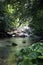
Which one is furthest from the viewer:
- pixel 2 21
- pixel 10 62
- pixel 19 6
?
pixel 2 21

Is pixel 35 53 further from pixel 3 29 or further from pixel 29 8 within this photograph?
pixel 3 29

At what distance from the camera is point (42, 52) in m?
11.6

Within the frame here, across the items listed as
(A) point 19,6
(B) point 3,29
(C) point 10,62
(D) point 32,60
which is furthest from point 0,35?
(D) point 32,60

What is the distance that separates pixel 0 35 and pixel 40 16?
22.5 metres

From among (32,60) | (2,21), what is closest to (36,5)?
(32,60)

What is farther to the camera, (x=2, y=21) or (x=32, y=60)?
(x=2, y=21)

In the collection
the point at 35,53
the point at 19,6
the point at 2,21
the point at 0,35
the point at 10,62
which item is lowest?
the point at 0,35

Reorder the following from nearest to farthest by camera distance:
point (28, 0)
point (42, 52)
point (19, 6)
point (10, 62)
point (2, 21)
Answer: point (42, 52) < point (10, 62) < point (28, 0) < point (19, 6) < point (2, 21)

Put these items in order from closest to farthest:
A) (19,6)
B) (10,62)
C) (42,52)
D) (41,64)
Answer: (41,64)
(42,52)
(10,62)
(19,6)

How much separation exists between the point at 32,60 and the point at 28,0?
18.2 ft

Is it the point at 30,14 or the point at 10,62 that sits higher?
the point at 30,14

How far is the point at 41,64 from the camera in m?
9.67

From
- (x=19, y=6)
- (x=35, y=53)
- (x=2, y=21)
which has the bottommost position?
(x=2, y=21)

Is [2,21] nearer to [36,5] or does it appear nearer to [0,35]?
[0,35]
